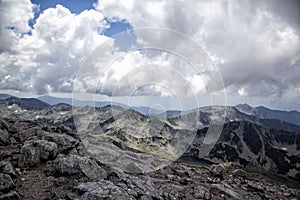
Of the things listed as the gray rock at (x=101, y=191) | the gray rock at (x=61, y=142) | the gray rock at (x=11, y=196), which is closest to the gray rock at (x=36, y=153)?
the gray rock at (x=61, y=142)

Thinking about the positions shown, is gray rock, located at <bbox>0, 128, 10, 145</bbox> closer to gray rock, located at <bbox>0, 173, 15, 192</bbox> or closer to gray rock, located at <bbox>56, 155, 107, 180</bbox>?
gray rock, located at <bbox>56, 155, 107, 180</bbox>

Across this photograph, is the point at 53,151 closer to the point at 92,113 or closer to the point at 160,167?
the point at 92,113

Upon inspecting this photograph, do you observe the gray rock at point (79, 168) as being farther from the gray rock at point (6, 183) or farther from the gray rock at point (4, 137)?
the gray rock at point (4, 137)

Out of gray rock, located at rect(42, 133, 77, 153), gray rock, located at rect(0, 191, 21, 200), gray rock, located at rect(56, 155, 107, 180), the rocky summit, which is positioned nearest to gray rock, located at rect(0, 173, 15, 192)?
the rocky summit

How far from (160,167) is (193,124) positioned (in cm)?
595

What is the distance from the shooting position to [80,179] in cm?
1686

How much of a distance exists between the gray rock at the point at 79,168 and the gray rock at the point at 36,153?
2089 mm

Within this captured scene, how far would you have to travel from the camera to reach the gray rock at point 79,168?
680 inches

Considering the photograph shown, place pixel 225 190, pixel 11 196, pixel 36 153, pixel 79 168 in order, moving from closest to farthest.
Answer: pixel 11 196, pixel 79 168, pixel 36 153, pixel 225 190

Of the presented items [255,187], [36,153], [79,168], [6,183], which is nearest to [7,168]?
[6,183]

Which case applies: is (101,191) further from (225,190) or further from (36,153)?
(225,190)

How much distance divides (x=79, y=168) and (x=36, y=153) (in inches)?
162

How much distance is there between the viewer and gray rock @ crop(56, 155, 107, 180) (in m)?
17.3

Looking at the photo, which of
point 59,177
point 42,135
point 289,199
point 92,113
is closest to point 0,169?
point 59,177
